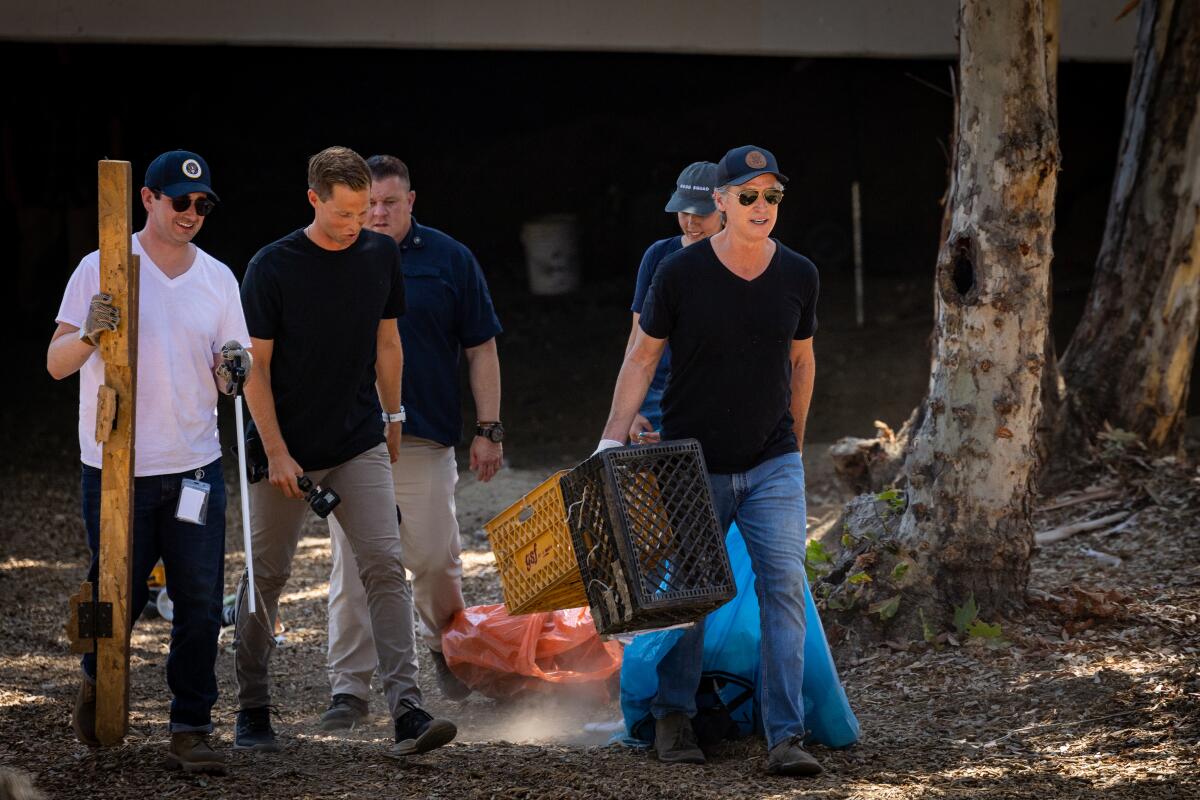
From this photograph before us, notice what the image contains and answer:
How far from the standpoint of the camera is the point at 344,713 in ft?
16.2

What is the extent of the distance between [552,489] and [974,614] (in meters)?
2.16

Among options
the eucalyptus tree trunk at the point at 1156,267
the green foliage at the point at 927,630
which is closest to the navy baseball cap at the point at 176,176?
the green foliage at the point at 927,630

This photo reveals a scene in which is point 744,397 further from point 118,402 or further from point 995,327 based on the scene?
point 118,402

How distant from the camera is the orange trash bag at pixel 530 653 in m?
5.07

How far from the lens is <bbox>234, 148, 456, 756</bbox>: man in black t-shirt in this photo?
415 cm

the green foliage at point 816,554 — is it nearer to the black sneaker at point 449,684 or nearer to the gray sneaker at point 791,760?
the black sneaker at point 449,684

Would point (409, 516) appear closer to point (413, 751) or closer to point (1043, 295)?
point (413, 751)

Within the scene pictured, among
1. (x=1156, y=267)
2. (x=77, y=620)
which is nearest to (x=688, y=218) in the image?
(x=77, y=620)

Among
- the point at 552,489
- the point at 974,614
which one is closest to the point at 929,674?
the point at 974,614

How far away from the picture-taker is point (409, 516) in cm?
513

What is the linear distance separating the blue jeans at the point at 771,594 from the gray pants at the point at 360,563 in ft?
2.67

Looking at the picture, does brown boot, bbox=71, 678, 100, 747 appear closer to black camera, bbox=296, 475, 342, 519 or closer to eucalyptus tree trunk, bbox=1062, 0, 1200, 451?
black camera, bbox=296, 475, 342, 519

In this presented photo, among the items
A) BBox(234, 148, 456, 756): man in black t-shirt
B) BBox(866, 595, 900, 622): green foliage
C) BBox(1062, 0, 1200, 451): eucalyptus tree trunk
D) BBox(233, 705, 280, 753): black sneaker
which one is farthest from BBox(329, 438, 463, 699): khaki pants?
BBox(1062, 0, 1200, 451): eucalyptus tree trunk

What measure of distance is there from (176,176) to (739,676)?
231cm
